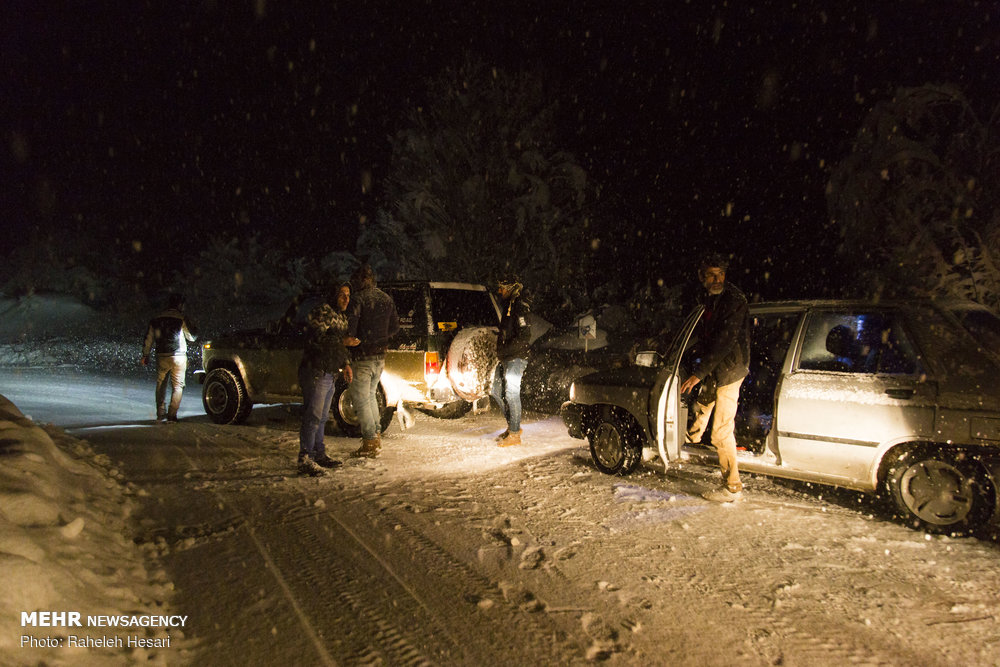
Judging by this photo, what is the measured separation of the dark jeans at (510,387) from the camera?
754 centimetres

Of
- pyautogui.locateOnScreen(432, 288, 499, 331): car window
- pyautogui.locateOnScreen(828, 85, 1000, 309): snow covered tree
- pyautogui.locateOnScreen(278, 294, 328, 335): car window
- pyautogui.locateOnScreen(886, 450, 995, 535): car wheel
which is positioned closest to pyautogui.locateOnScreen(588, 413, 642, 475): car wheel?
pyautogui.locateOnScreen(886, 450, 995, 535): car wheel

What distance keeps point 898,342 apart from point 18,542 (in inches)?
232

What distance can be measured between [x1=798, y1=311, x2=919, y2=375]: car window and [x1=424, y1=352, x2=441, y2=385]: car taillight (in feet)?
13.4

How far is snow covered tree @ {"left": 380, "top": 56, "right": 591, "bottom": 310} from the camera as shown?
18484mm

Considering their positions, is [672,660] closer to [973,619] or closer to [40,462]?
[973,619]

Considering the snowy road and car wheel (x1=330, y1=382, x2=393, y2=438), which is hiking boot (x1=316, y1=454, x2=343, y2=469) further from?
car wheel (x1=330, y1=382, x2=393, y2=438)

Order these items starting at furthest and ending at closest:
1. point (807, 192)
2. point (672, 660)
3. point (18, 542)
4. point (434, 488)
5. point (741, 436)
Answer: point (807, 192), point (741, 436), point (434, 488), point (18, 542), point (672, 660)

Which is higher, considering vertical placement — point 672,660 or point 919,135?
point 919,135

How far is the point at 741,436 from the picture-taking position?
6.38 metres

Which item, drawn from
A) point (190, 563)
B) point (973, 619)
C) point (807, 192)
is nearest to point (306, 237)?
point (807, 192)

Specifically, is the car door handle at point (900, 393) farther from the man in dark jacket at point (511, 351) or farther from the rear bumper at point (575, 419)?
the man in dark jacket at point (511, 351)

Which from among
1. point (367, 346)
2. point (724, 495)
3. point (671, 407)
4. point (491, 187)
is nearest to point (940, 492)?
point (724, 495)

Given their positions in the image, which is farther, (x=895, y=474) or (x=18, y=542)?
(x=895, y=474)

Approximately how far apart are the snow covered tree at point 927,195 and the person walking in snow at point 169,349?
444 inches
